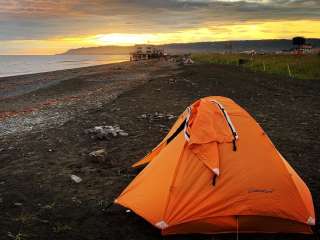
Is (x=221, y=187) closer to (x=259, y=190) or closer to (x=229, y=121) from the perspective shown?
(x=259, y=190)

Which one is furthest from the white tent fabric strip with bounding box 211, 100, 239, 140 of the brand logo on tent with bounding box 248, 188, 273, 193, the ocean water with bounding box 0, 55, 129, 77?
the ocean water with bounding box 0, 55, 129, 77

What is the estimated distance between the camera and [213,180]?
6.61 m

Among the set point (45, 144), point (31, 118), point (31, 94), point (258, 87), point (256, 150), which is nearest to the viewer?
point (256, 150)

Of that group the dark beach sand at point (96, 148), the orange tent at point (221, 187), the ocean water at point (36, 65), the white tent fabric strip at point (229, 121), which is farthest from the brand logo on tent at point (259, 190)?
the ocean water at point (36, 65)

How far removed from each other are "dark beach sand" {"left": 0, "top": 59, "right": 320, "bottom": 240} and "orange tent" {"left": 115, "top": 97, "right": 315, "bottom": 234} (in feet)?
0.73

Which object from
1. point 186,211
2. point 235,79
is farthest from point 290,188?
point 235,79

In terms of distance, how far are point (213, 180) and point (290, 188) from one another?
1153 mm

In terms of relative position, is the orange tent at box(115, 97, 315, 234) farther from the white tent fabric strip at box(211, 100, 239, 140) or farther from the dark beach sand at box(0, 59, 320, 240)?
the dark beach sand at box(0, 59, 320, 240)

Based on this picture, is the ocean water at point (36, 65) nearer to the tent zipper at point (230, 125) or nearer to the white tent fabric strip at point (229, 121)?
the white tent fabric strip at point (229, 121)

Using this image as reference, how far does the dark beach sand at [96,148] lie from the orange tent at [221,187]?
8.7 inches

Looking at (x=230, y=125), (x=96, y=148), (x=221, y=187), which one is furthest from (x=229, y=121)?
(x=96, y=148)

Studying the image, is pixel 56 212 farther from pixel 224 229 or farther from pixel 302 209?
pixel 302 209

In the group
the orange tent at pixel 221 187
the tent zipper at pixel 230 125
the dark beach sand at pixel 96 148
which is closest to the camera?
the orange tent at pixel 221 187

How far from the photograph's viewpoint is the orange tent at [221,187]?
21.1 feet
